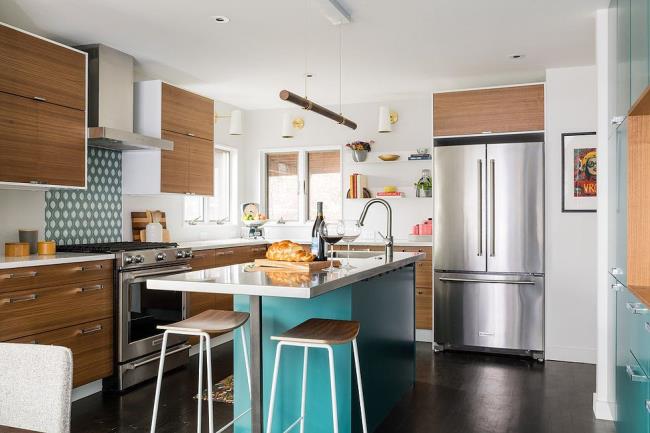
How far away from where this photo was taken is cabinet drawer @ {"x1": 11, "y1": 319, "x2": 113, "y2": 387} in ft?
11.6

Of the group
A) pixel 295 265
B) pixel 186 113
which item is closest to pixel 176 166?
pixel 186 113

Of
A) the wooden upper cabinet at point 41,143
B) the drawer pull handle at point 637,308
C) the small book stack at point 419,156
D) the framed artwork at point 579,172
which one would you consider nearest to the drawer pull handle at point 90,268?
the wooden upper cabinet at point 41,143

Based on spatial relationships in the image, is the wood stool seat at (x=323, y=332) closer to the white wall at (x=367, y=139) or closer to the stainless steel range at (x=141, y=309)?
the stainless steel range at (x=141, y=309)

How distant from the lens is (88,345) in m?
3.74

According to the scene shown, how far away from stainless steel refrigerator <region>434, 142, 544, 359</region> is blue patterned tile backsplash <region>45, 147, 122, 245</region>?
2957 mm

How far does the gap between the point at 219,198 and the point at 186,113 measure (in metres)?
1.75

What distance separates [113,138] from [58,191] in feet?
2.11

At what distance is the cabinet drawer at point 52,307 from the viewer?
3207 millimetres

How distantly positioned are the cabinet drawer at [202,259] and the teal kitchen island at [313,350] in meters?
1.97

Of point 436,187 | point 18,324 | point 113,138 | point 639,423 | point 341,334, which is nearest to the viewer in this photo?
point 639,423

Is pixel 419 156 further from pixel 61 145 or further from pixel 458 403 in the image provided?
pixel 61 145

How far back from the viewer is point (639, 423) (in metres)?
2.20

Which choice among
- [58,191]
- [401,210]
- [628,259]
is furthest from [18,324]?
[401,210]

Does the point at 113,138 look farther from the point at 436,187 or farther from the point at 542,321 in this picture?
the point at 542,321
